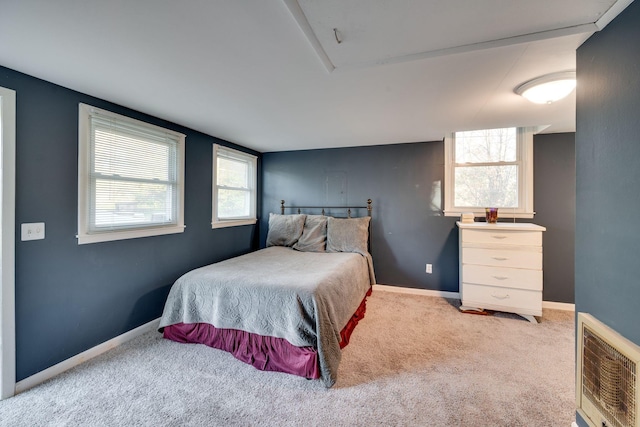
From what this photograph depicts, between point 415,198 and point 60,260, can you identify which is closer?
point 60,260

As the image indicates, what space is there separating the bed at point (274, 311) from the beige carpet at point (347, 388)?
11 cm

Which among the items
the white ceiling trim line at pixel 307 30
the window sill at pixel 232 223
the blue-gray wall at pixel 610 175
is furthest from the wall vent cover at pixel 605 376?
the window sill at pixel 232 223

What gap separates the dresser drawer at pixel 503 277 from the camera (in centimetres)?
281

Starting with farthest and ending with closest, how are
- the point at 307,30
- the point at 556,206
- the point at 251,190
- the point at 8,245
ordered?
1. the point at 251,190
2. the point at 556,206
3. the point at 8,245
4. the point at 307,30

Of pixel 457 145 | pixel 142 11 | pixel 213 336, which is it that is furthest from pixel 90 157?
pixel 457 145

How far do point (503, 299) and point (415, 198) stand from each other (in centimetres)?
157

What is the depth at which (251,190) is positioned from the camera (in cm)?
433

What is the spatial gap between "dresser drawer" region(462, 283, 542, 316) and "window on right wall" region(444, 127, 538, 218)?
3.18 feet

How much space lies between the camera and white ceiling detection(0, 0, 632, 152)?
120cm

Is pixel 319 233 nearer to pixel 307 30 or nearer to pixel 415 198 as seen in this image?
pixel 415 198

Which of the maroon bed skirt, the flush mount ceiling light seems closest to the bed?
the maroon bed skirt

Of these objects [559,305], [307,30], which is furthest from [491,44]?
[559,305]

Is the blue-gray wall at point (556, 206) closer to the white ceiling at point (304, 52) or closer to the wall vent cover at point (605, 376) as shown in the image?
the white ceiling at point (304, 52)

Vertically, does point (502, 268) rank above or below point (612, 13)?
below
